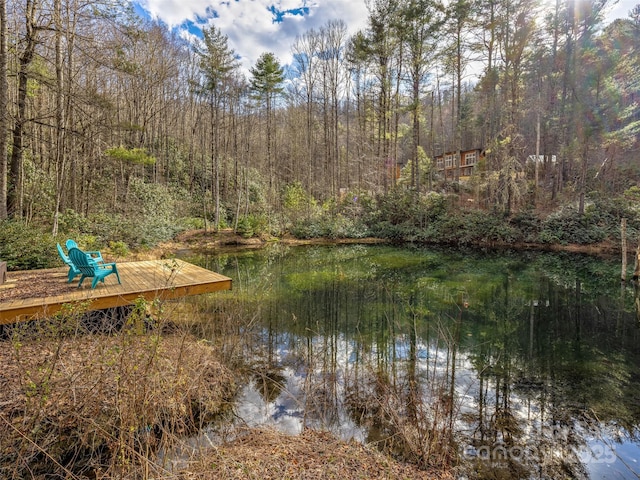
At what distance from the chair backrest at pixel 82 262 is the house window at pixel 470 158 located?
24046 millimetres

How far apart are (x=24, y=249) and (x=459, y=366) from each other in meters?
8.61

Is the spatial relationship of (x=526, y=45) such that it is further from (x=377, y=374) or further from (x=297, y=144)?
(x=377, y=374)

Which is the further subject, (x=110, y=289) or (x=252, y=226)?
(x=252, y=226)

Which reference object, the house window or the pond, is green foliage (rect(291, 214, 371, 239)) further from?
the house window

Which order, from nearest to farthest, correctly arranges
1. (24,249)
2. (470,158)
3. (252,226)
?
(24,249), (252,226), (470,158)

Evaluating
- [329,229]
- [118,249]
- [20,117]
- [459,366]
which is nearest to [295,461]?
[459,366]

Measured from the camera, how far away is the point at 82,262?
499 centimetres

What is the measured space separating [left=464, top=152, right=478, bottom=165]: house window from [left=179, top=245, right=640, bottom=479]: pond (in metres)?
15.1

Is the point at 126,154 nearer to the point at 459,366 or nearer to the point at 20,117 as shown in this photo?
the point at 20,117

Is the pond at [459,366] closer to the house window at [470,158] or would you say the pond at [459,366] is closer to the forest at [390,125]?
the forest at [390,125]

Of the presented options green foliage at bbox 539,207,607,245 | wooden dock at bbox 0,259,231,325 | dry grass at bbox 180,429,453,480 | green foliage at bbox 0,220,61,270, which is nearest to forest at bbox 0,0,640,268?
green foliage at bbox 539,207,607,245

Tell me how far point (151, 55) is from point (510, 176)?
18.2 meters

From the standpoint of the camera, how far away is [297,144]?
25750mm

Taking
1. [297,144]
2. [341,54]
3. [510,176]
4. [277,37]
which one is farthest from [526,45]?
[297,144]
